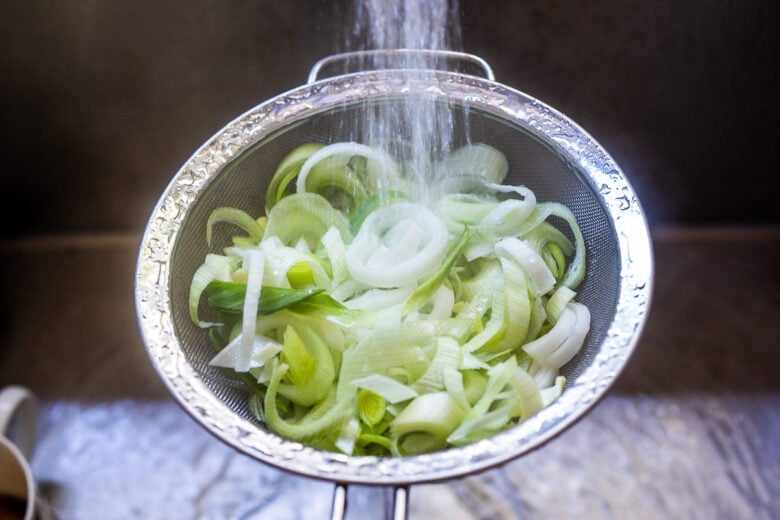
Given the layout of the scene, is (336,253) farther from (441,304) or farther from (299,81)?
(299,81)

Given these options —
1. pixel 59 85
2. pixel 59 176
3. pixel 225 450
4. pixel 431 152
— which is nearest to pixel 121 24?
pixel 59 85

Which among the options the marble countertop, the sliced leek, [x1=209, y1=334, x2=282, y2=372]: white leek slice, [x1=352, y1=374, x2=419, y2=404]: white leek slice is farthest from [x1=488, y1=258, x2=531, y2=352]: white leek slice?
the marble countertop

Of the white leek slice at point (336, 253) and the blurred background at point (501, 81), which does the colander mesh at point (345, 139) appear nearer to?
the white leek slice at point (336, 253)

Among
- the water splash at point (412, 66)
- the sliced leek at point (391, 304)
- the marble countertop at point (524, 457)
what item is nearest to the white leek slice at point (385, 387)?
the sliced leek at point (391, 304)

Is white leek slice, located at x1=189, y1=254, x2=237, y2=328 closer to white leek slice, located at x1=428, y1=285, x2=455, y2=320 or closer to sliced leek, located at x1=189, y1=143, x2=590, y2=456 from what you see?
sliced leek, located at x1=189, y1=143, x2=590, y2=456

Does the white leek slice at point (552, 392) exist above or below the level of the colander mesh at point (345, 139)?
below

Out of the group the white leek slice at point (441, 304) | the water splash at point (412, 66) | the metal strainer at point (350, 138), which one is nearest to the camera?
the metal strainer at point (350, 138)


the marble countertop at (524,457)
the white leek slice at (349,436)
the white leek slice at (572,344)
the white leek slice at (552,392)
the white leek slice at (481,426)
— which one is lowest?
the marble countertop at (524,457)
